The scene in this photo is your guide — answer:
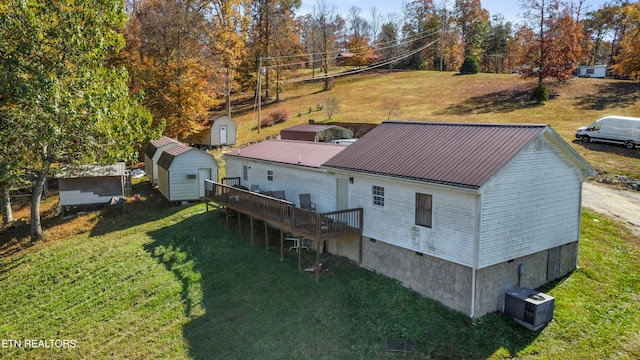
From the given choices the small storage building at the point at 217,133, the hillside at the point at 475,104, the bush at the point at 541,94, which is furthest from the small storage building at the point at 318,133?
the bush at the point at 541,94

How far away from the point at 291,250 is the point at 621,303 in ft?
37.8

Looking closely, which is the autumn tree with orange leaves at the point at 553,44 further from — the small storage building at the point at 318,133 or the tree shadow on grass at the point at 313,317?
the tree shadow on grass at the point at 313,317

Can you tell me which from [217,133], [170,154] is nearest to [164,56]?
[217,133]

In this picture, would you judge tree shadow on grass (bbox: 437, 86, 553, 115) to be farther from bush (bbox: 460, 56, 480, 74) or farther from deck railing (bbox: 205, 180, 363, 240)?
deck railing (bbox: 205, 180, 363, 240)

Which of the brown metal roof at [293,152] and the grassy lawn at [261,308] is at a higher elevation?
the brown metal roof at [293,152]

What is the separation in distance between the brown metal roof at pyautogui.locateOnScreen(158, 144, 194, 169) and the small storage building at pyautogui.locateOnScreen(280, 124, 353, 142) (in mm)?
9942

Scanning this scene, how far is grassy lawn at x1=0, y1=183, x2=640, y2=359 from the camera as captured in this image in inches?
481

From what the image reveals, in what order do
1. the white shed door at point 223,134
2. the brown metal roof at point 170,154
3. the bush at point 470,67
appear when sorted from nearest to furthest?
the brown metal roof at point 170,154
the white shed door at point 223,134
the bush at point 470,67

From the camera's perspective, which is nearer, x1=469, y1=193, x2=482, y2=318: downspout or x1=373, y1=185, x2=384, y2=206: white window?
x1=469, y1=193, x2=482, y2=318: downspout

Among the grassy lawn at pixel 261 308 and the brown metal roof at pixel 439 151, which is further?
the brown metal roof at pixel 439 151

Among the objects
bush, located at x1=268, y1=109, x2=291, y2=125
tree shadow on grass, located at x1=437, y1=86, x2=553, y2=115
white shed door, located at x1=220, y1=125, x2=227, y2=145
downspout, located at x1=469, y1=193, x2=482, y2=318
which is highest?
tree shadow on grass, located at x1=437, y1=86, x2=553, y2=115

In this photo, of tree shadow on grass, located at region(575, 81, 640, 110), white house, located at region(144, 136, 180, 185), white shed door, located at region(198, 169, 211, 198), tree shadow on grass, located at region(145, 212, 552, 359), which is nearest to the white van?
tree shadow on grass, located at region(575, 81, 640, 110)

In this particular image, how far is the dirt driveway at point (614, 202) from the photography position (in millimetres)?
18625

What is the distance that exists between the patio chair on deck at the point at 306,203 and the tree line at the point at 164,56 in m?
10.5
